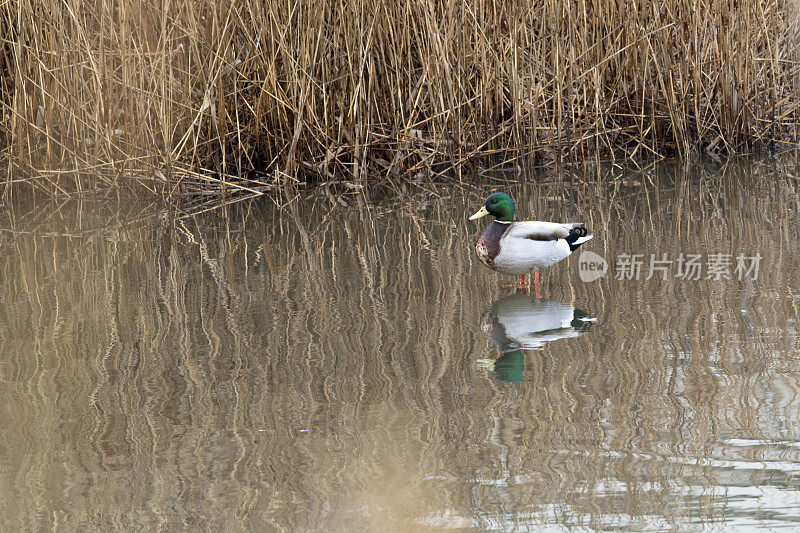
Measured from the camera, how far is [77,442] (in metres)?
2.93

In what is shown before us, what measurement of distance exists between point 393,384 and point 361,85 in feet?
12.8

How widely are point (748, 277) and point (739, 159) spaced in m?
3.53

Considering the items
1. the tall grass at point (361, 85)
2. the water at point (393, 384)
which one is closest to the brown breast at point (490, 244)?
the water at point (393, 384)

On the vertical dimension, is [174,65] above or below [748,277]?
above

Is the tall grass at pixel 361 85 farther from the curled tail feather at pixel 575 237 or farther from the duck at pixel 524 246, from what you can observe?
the duck at pixel 524 246

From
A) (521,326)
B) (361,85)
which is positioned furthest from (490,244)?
(361,85)

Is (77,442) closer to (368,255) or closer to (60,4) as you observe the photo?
(368,255)

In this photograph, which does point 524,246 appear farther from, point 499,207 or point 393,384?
point 393,384

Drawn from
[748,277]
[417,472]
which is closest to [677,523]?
[417,472]

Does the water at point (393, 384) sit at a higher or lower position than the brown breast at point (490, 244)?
lower

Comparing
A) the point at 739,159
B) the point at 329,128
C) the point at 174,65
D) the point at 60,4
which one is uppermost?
the point at 60,4

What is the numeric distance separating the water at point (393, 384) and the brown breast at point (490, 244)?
141mm

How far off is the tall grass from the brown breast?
259 cm

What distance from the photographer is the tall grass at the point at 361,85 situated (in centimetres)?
658
